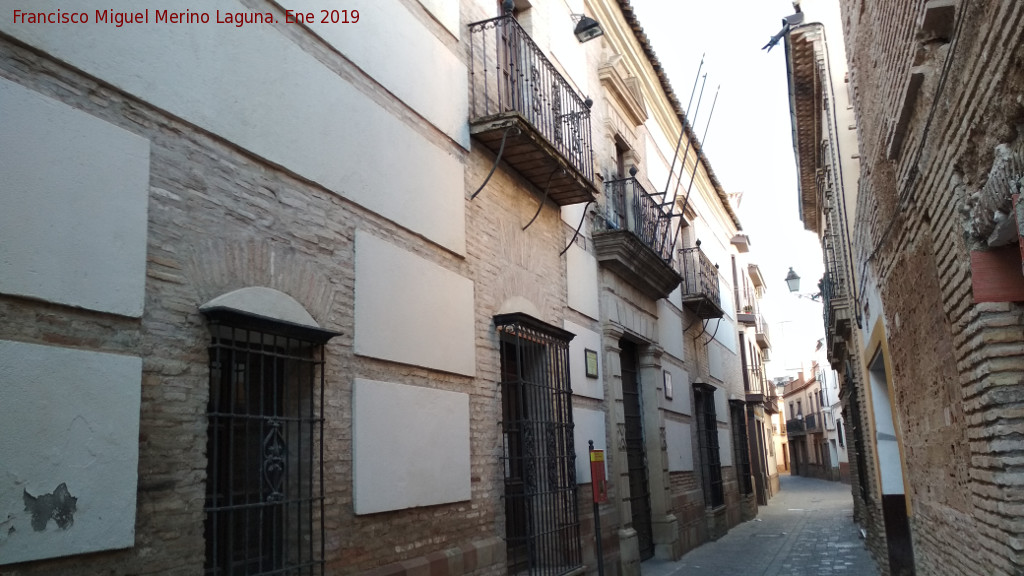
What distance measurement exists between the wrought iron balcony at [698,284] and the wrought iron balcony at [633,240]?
87.2 inches

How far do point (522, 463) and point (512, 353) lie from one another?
119 centimetres

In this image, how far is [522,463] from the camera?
769 cm

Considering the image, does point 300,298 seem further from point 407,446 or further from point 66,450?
point 66,450

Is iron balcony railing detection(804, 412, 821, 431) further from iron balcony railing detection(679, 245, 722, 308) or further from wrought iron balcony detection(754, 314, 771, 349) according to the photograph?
iron balcony railing detection(679, 245, 722, 308)

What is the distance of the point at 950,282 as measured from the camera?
14.5ft

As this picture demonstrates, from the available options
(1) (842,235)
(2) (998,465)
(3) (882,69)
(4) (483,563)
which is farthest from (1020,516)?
(1) (842,235)

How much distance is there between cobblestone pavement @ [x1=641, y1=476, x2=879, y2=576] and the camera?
435 inches

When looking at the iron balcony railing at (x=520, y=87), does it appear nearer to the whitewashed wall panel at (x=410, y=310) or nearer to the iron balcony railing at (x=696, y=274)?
the whitewashed wall panel at (x=410, y=310)

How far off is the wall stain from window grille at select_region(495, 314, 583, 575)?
4.23 meters

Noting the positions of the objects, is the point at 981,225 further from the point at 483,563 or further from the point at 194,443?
the point at 483,563

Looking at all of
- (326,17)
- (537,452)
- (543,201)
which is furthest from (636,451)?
(326,17)

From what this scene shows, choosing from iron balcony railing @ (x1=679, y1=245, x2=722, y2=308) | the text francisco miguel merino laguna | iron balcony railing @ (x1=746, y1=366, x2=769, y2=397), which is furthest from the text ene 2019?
iron balcony railing @ (x1=746, y1=366, x2=769, y2=397)

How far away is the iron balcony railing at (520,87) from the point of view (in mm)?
7695

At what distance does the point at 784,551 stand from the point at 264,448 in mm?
10683
